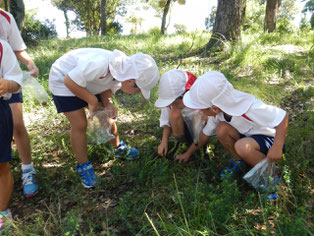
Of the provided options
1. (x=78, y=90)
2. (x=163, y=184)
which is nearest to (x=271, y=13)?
(x=163, y=184)

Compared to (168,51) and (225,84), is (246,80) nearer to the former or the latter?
(225,84)

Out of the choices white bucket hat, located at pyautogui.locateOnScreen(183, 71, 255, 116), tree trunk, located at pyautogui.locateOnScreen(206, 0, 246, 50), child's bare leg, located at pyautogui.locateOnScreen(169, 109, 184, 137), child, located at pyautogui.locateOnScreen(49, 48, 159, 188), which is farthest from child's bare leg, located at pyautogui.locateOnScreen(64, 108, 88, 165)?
tree trunk, located at pyautogui.locateOnScreen(206, 0, 246, 50)

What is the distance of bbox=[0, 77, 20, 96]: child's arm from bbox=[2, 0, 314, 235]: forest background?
2.86 ft

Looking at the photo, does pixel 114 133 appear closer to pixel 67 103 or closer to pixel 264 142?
pixel 67 103

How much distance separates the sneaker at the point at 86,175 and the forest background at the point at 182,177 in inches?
2.4

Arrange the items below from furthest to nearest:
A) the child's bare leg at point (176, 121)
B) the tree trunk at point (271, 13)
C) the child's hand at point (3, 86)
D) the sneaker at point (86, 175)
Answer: the tree trunk at point (271, 13) < the child's bare leg at point (176, 121) < the sneaker at point (86, 175) < the child's hand at point (3, 86)

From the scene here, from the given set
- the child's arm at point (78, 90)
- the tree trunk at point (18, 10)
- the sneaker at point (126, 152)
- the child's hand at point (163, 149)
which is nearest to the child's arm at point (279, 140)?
the child's hand at point (163, 149)

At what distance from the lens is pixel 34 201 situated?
85.8 inches

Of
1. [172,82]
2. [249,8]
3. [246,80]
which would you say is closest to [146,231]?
[172,82]

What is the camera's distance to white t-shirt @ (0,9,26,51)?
2021mm

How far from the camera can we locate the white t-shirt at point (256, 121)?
70.2 inches

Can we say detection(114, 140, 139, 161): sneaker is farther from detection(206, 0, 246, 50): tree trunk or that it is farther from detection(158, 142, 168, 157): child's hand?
detection(206, 0, 246, 50): tree trunk

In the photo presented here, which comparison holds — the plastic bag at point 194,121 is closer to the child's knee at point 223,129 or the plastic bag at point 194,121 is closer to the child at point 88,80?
the child's knee at point 223,129

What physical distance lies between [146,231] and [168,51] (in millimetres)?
5216
